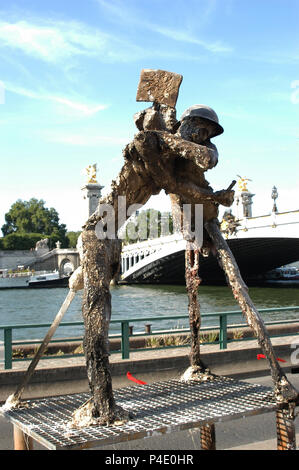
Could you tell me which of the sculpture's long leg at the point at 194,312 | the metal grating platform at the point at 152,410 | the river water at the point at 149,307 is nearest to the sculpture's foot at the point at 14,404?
the metal grating platform at the point at 152,410

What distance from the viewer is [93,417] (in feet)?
11.1

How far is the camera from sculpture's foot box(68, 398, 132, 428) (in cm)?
333

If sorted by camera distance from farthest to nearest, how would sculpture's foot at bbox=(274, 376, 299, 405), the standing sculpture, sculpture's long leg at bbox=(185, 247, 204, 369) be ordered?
sculpture's long leg at bbox=(185, 247, 204, 369) → sculpture's foot at bbox=(274, 376, 299, 405) → the standing sculpture

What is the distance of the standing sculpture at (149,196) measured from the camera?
3541 mm

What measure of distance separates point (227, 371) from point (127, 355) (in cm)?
163

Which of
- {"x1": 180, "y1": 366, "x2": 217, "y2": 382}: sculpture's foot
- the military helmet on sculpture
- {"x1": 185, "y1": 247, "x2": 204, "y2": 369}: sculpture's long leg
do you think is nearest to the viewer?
the military helmet on sculpture

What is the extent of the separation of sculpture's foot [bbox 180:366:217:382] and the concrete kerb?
2.87 meters

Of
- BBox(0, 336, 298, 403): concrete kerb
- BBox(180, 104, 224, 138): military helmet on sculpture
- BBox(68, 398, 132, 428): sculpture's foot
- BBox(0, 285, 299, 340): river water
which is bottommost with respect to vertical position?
BBox(0, 285, 299, 340): river water

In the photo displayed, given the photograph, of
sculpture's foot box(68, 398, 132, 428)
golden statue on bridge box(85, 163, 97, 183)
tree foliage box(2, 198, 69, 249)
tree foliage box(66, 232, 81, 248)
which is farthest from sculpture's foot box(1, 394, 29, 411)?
tree foliage box(66, 232, 81, 248)

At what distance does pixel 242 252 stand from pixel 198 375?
3973 centimetres

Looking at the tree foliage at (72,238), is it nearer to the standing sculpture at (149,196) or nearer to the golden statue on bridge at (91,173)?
the golden statue on bridge at (91,173)

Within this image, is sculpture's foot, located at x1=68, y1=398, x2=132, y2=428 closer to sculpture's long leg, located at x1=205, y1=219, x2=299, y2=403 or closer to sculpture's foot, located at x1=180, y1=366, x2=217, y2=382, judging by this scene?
sculpture's long leg, located at x1=205, y1=219, x2=299, y2=403

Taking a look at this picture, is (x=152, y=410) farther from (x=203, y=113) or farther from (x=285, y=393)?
(x=203, y=113)

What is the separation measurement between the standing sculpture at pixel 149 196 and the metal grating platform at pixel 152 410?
165 mm
